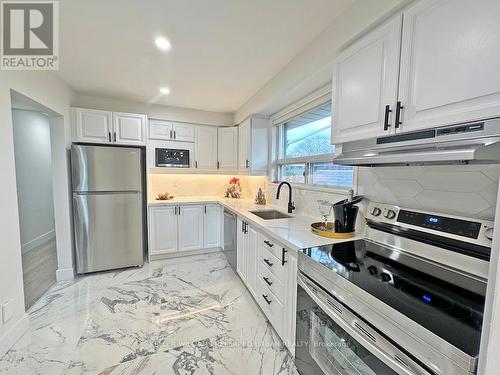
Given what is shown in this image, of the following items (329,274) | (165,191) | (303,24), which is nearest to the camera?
(329,274)

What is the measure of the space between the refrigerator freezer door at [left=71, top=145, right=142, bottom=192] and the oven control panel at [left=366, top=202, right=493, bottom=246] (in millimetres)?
2800

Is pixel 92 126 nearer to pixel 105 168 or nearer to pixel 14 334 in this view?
pixel 105 168

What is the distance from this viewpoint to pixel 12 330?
1684 mm

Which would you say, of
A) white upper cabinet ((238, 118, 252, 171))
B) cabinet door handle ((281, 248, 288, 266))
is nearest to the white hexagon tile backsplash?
cabinet door handle ((281, 248, 288, 266))

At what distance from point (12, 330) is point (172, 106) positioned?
10.1ft

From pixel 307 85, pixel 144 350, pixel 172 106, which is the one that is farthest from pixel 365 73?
pixel 172 106

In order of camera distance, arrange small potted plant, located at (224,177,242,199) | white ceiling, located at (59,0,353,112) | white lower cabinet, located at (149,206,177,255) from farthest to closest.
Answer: small potted plant, located at (224,177,242,199), white lower cabinet, located at (149,206,177,255), white ceiling, located at (59,0,353,112)

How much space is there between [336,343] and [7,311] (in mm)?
2358

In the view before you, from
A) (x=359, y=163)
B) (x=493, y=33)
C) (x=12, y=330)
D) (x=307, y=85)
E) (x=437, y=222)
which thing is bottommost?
(x=12, y=330)

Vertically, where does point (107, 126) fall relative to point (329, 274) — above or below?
above

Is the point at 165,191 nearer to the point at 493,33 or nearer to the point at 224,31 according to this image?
the point at 224,31

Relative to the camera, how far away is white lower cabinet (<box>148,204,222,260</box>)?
10.4 ft

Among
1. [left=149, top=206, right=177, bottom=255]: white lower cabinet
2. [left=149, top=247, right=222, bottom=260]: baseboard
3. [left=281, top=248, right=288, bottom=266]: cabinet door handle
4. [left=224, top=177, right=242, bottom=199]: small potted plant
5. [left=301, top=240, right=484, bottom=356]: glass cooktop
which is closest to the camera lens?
[left=301, top=240, right=484, bottom=356]: glass cooktop

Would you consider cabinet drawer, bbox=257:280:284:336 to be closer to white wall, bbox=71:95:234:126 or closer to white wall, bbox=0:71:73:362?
white wall, bbox=0:71:73:362
